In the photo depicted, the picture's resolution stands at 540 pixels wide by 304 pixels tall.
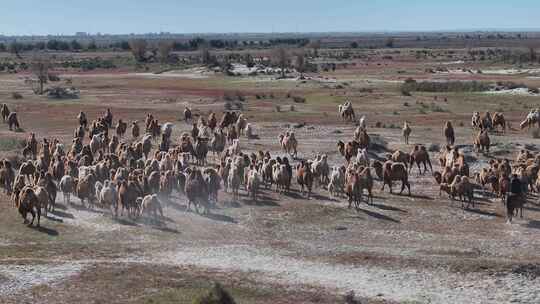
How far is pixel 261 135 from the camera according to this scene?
40625 millimetres

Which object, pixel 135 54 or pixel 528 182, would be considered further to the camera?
pixel 135 54

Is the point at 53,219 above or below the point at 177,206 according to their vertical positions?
above

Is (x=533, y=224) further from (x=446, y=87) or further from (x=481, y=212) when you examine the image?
(x=446, y=87)

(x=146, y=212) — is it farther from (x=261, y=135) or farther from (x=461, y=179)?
(x=261, y=135)

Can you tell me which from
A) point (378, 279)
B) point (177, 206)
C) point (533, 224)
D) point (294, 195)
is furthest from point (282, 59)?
point (378, 279)

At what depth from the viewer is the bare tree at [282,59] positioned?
298ft

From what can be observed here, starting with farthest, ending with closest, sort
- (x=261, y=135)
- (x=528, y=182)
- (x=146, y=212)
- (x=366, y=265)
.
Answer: (x=261, y=135) → (x=528, y=182) → (x=146, y=212) → (x=366, y=265)

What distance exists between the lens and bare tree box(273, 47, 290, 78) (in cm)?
9081

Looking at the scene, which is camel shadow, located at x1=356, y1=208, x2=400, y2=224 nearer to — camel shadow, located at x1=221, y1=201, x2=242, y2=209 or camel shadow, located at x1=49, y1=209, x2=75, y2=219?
camel shadow, located at x1=221, y1=201, x2=242, y2=209

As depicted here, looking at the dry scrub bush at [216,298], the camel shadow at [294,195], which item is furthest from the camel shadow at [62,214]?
the dry scrub bush at [216,298]

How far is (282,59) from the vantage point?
91.1 meters

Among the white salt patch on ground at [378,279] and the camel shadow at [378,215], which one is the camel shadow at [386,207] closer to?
the camel shadow at [378,215]

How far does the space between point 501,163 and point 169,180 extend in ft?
39.8

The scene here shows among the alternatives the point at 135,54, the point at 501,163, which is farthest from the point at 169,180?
the point at 135,54
